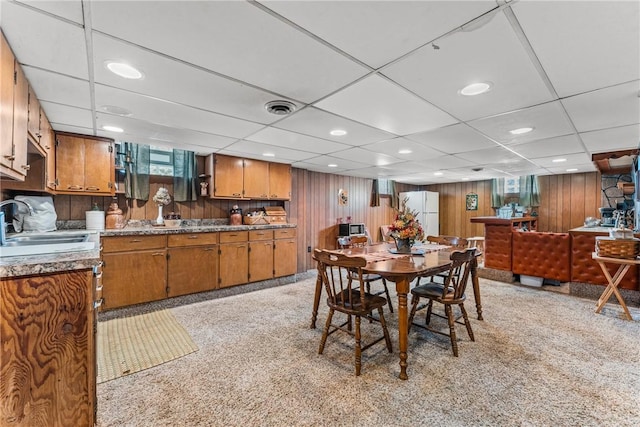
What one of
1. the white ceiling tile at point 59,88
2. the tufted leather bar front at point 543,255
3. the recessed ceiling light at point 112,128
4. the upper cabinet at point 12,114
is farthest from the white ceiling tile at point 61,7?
the tufted leather bar front at point 543,255

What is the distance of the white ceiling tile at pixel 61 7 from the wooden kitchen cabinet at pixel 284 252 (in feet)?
12.2

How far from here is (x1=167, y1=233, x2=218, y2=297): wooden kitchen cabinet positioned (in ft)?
12.3

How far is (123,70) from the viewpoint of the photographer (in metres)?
1.84

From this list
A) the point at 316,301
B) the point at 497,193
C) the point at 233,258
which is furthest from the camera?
the point at 497,193

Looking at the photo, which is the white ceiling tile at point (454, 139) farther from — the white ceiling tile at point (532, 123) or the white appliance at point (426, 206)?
the white appliance at point (426, 206)

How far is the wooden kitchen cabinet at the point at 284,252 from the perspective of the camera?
15.8ft

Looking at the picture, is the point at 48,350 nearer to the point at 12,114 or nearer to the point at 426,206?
the point at 12,114

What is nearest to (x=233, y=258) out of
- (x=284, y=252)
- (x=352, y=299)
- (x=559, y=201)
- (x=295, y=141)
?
(x=284, y=252)

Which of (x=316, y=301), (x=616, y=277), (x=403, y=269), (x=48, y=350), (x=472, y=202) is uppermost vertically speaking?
(x=472, y=202)

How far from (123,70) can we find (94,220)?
8.51 feet

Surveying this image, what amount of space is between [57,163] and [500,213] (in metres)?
8.24

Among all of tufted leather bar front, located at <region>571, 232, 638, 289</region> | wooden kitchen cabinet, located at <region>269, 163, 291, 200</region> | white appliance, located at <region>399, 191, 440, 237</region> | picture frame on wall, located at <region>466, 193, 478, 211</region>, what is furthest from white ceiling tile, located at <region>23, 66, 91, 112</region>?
picture frame on wall, located at <region>466, 193, 478, 211</region>

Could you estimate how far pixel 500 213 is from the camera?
6.92m

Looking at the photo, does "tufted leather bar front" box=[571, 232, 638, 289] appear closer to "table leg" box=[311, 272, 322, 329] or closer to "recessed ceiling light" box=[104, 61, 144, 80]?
"table leg" box=[311, 272, 322, 329]
